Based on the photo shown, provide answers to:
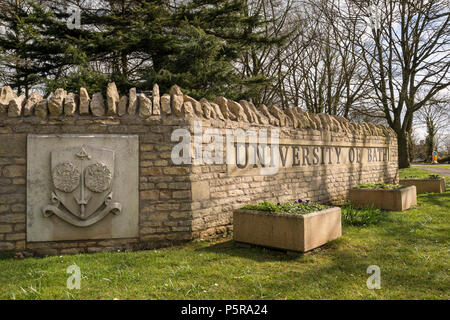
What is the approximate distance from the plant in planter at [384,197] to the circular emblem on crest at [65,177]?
22.0ft

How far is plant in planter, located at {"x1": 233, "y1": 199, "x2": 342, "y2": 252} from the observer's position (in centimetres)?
502

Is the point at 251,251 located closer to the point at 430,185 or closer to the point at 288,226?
the point at 288,226

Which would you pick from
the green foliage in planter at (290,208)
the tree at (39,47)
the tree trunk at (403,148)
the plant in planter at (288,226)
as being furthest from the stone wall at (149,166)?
the tree trunk at (403,148)

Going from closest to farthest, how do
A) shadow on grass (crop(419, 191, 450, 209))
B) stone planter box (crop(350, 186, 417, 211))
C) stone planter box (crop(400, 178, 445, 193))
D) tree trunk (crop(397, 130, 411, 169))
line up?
1. stone planter box (crop(350, 186, 417, 211))
2. shadow on grass (crop(419, 191, 450, 209))
3. stone planter box (crop(400, 178, 445, 193))
4. tree trunk (crop(397, 130, 411, 169))

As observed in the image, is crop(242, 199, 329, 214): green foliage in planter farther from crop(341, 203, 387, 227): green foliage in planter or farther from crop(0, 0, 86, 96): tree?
crop(0, 0, 86, 96): tree

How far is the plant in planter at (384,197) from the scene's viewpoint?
8336mm

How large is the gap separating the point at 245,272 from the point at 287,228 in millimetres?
1058

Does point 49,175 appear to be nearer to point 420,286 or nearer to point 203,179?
point 203,179

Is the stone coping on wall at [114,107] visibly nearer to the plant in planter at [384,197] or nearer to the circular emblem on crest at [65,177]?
the circular emblem on crest at [65,177]

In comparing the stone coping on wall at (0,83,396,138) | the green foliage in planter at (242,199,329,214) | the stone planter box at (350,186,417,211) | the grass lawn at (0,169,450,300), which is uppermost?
the stone coping on wall at (0,83,396,138)

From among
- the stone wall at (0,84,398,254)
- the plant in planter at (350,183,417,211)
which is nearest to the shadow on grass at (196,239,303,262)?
the stone wall at (0,84,398,254)

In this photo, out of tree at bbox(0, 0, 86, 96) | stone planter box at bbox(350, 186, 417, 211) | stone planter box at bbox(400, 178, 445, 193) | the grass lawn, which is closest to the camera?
the grass lawn

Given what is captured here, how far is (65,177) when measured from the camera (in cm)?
521
